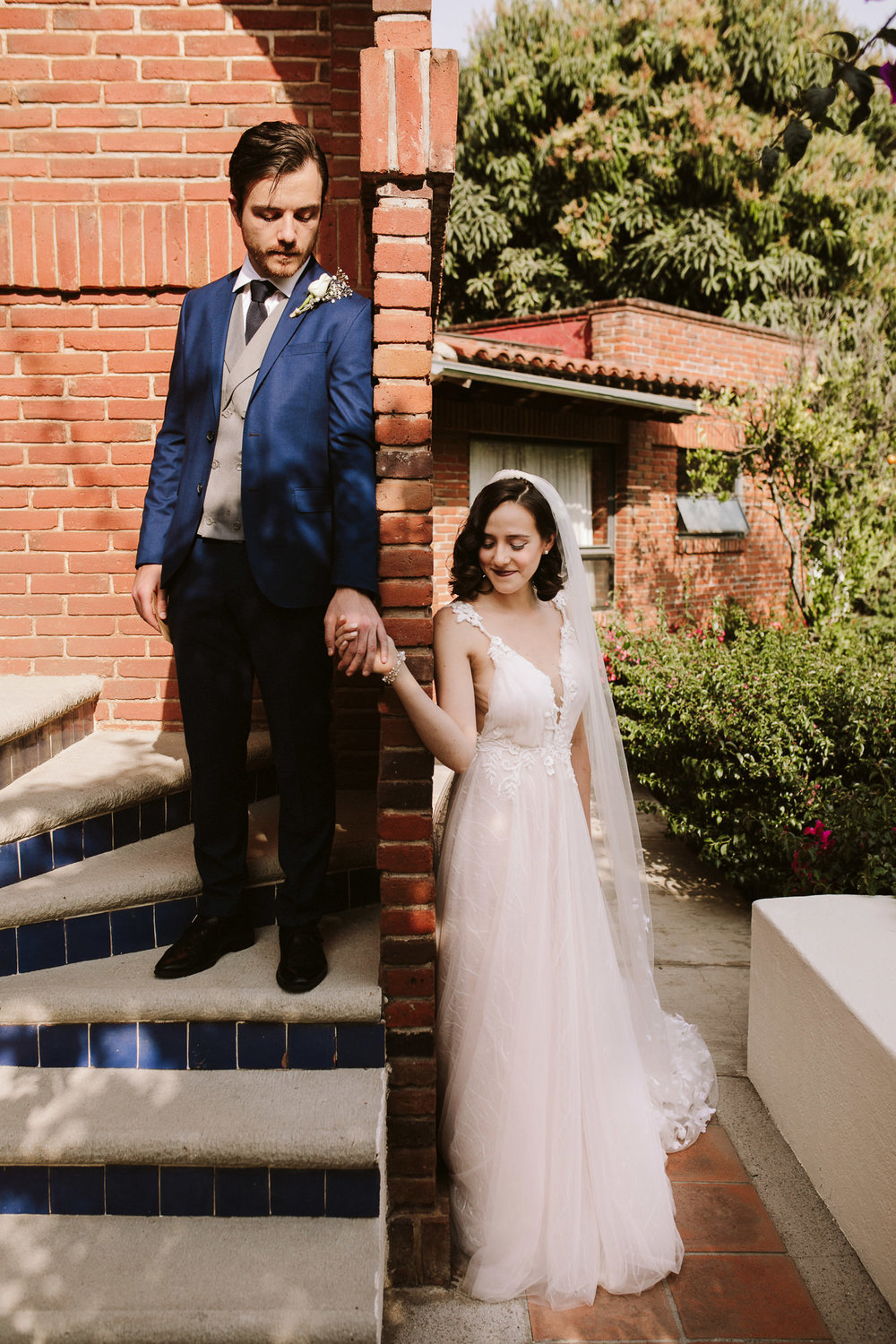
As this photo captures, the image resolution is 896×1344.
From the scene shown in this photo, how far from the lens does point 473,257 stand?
19688 millimetres

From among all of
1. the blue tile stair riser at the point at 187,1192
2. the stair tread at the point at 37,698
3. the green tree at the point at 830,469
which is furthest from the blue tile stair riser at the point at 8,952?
the green tree at the point at 830,469

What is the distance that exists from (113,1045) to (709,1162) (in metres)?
1.85

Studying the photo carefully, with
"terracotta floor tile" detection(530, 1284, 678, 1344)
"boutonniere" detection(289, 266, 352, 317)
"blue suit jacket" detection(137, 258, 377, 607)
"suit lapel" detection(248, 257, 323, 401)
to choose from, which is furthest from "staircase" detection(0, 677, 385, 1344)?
"boutonniere" detection(289, 266, 352, 317)

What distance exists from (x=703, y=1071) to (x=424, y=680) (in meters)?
1.87

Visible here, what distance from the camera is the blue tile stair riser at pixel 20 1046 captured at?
2.43 meters

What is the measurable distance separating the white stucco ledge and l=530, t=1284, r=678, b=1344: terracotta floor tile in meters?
0.58

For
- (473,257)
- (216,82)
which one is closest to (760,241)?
(473,257)

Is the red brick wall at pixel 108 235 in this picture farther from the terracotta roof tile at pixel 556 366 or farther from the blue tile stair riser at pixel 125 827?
the terracotta roof tile at pixel 556 366

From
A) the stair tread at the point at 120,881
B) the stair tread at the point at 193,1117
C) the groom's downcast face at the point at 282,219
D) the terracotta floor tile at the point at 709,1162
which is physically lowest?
the terracotta floor tile at the point at 709,1162

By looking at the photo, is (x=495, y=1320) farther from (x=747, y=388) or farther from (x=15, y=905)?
(x=747, y=388)

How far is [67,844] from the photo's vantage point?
2.93 metres

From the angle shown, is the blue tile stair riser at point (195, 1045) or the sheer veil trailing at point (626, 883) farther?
the sheer veil trailing at point (626, 883)

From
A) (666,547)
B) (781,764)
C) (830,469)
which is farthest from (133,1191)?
(666,547)

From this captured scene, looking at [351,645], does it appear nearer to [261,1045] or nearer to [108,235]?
[261,1045]
